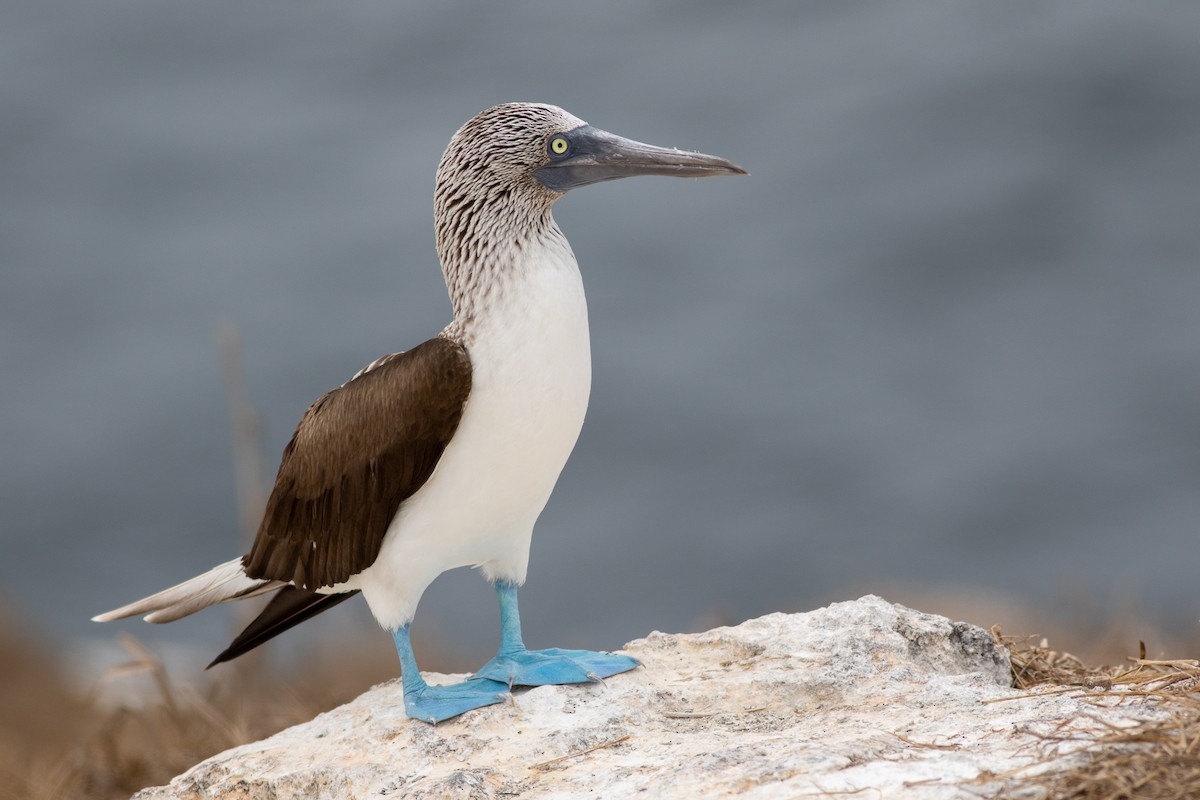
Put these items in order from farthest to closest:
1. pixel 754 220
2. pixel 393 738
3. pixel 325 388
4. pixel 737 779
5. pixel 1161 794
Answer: pixel 754 220
pixel 325 388
pixel 393 738
pixel 737 779
pixel 1161 794

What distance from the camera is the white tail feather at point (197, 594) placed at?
529cm

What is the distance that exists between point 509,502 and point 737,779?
138 cm

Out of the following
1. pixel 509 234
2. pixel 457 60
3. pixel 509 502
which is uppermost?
pixel 457 60

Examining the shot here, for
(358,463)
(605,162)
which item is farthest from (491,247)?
(358,463)

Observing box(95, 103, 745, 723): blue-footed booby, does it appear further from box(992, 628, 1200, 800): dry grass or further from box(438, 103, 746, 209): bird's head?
box(992, 628, 1200, 800): dry grass

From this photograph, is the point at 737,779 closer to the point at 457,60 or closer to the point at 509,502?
the point at 509,502

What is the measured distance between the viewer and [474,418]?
4.66 meters

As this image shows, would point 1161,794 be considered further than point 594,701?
No

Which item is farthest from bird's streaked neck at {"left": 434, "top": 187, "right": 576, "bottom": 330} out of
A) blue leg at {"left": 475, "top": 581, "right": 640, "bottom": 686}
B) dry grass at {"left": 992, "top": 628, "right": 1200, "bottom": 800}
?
dry grass at {"left": 992, "top": 628, "right": 1200, "bottom": 800}

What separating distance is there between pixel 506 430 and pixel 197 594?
1.49 m

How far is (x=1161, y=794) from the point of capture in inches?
127

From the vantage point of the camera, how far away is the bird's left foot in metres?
4.92

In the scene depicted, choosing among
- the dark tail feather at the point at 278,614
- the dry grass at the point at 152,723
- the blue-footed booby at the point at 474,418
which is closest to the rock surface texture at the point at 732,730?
the blue-footed booby at the point at 474,418

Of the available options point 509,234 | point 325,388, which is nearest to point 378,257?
point 325,388
